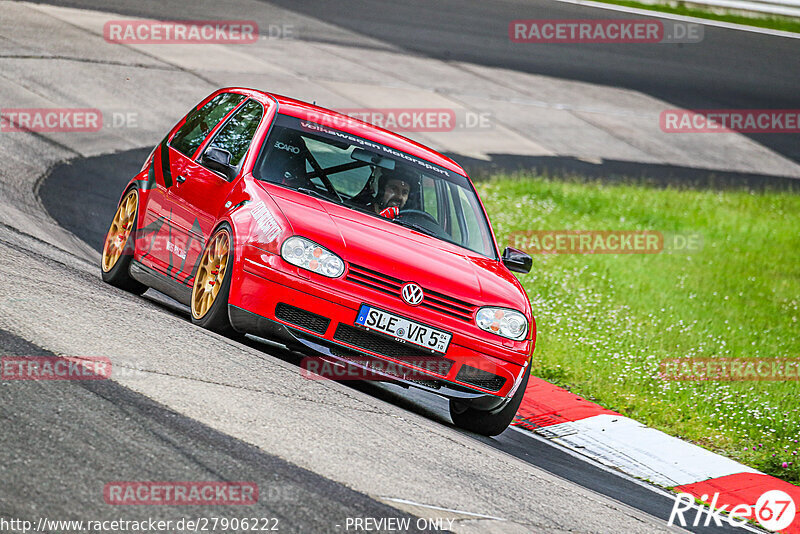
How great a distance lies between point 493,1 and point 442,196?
23025 mm

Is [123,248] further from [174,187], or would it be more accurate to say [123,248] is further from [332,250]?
[332,250]

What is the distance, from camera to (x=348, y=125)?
8047mm

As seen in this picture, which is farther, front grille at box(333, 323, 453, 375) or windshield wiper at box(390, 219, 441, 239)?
windshield wiper at box(390, 219, 441, 239)

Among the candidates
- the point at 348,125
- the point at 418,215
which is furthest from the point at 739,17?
the point at 418,215

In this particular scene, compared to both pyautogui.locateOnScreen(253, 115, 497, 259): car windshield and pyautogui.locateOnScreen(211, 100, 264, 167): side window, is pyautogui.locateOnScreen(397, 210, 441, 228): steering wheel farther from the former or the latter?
pyautogui.locateOnScreen(211, 100, 264, 167): side window

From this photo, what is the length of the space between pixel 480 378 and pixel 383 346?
0.68 m

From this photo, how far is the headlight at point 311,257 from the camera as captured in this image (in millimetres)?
6336

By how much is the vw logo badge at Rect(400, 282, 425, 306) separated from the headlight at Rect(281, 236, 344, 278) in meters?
0.40

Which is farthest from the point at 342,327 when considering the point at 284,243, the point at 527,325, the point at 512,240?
the point at 512,240

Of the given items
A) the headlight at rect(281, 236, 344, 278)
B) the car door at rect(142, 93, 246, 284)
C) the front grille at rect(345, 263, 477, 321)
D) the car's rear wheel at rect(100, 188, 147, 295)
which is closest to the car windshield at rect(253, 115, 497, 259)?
the car door at rect(142, 93, 246, 284)

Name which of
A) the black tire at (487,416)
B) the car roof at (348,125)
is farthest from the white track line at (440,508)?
the car roof at (348,125)

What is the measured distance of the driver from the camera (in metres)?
7.57

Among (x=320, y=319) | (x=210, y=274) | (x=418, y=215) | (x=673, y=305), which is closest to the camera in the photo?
(x=320, y=319)

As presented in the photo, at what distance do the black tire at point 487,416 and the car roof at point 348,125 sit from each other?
6.47ft
